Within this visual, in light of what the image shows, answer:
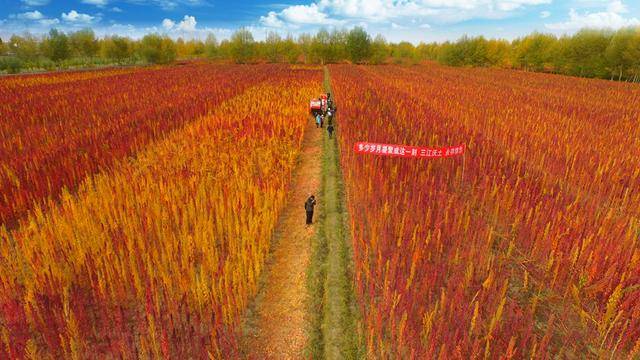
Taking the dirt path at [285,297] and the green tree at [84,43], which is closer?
the dirt path at [285,297]

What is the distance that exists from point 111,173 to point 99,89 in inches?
695

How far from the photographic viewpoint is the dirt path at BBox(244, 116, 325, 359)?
2.89 m

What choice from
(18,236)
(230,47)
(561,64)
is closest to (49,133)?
(18,236)

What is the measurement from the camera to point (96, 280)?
3.47 meters

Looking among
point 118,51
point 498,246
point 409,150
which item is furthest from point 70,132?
point 118,51

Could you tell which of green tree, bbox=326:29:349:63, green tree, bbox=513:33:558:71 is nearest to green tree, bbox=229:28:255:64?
green tree, bbox=326:29:349:63

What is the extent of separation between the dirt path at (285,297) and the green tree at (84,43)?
3447 inches

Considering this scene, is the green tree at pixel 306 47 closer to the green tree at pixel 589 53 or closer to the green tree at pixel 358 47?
the green tree at pixel 358 47

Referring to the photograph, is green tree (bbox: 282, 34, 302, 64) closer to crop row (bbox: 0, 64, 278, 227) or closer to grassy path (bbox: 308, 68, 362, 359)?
crop row (bbox: 0, 64, 278, 227)

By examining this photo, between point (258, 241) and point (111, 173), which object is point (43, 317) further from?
point (111, 173)

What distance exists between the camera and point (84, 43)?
234 feet

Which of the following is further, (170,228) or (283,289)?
(170,228)

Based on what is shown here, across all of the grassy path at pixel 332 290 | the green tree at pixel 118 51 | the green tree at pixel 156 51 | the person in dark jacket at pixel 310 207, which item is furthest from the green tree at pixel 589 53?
the green tree at pixel 118 51

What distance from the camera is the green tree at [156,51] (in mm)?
62500
